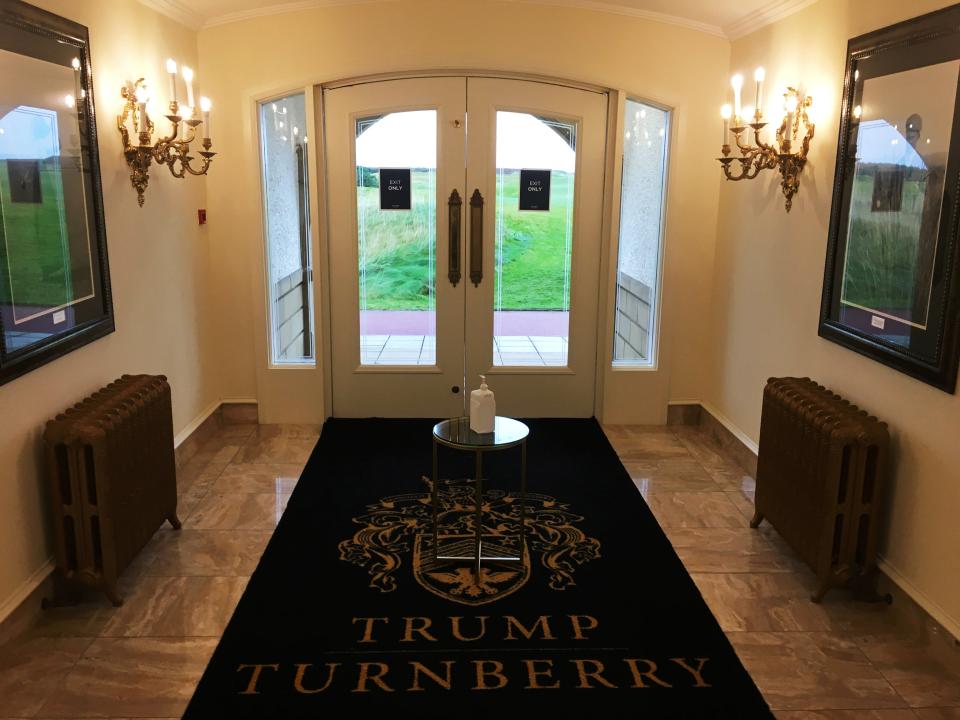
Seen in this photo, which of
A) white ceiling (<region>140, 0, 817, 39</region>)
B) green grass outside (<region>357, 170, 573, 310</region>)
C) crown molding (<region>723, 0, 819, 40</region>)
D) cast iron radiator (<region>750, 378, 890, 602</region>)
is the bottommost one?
cast iron radiator (<region>750, 378, 890, 602</region>)

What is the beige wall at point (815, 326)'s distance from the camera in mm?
3072

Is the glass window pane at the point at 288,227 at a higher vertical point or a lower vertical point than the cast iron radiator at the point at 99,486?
higher

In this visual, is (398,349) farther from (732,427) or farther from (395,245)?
(732,427)

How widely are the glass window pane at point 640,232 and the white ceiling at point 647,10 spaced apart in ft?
1.89

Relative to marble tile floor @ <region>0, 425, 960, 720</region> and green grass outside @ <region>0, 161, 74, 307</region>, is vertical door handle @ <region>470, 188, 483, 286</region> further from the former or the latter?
green grass outside @ <region>0, 161, 74, 307</region>

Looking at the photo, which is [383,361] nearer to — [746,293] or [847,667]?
[746,293]

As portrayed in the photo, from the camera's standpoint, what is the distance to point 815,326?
4094 millimetres

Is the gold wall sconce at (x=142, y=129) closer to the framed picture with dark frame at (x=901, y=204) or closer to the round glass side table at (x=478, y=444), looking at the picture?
the round glass side table at (x=478, y=444)

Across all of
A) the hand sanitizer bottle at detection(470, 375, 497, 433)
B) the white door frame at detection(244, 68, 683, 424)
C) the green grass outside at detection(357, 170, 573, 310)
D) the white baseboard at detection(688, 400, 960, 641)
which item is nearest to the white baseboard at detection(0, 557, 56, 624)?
the hand sanitizer bottle at detection(470, 375, 497, 433)

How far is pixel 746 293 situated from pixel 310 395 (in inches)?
116

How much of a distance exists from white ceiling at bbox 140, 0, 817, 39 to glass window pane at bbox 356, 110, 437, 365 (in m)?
0.87

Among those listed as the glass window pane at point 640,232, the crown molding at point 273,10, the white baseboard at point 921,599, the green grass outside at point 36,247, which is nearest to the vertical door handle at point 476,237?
the glass window pane at point 640,232

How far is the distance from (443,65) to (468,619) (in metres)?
3.56

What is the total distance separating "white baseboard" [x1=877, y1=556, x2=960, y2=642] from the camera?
2.95m
